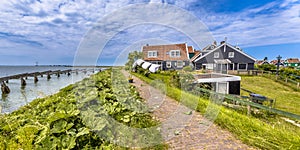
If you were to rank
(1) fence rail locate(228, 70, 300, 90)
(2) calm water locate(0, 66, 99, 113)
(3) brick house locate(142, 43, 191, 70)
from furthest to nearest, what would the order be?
(1) fence rail locate(228, 70, 300, 90) → (3) brick house locate(142, 43, 191, 70) → (2) calm water locate(0, 66, 99, 113)

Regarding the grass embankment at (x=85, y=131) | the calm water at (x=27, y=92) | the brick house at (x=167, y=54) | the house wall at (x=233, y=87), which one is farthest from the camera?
the brick house at (x=167, y=54)

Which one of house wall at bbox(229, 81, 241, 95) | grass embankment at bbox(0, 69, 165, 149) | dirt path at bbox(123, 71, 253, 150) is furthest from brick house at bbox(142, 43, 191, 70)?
grass embankment at bbox(0, 69, 165, 149)

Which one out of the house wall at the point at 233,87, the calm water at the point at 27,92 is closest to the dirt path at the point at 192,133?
the calm water at the point at 27,92

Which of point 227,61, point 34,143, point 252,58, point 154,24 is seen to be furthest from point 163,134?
point 252,58

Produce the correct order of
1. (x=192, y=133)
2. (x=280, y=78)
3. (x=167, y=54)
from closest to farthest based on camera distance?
(x=192, y=133) < (x=167, y=54) < (x=280, y=78)

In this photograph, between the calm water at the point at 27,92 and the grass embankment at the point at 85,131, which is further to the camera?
the calm water at the point at 27,92

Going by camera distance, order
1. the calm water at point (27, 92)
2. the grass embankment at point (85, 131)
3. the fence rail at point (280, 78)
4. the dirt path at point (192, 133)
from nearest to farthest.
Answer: the grass embankment at point (85, 131) < the dirt path at point (192, 133) < the calm water at point (27, 92) < the fence rail at point (280, 78)

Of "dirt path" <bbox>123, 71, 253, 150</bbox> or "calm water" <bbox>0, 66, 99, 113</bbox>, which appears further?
"calm water" <bbox>0, 66, 99, 113</bbox>

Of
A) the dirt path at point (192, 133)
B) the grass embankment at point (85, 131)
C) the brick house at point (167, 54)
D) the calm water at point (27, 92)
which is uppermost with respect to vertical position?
the brick house at point (167, 54)

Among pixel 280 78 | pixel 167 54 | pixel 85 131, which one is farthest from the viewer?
pixel 280 78

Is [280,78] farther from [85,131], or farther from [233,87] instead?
[85,131]

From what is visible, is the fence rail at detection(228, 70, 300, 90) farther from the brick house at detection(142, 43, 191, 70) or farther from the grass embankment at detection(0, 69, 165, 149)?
the grass embankment at detection(0, 69, 165, 149)

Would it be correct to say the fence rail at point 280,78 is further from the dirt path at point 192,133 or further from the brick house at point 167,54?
the dirt path at point 192,133

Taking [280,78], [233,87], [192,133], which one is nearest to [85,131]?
[192,133]
